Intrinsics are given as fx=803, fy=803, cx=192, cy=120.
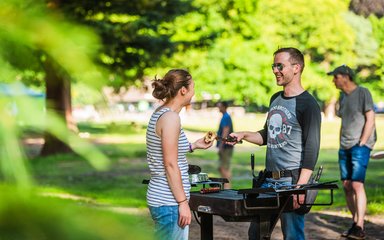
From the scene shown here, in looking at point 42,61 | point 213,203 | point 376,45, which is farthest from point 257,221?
point 376,45

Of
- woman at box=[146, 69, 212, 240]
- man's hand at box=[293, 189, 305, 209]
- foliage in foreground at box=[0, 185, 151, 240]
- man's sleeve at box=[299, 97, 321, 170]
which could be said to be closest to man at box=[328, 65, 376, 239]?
man's sleeve at box=[299, 97, 321, 170]

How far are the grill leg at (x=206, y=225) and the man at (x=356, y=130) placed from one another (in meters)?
3.41

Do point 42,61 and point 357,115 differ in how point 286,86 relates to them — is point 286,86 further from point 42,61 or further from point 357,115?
point 42,61

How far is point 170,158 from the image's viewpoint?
4711mm

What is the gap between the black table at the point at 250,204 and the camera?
16.1 feet

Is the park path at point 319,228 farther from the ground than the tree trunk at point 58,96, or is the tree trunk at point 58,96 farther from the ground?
the tree trunk at point 58,96

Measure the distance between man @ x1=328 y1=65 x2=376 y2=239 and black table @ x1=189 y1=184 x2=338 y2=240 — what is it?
383 cm

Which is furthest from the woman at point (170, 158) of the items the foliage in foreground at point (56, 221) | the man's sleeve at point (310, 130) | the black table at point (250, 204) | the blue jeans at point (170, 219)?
the foliage in foreground at point (56, 221)

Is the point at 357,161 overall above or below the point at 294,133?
below

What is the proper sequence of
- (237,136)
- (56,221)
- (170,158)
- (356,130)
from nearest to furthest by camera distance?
1. (56,221)
2. (170,158)
3. (237,136)
4. (356,130)

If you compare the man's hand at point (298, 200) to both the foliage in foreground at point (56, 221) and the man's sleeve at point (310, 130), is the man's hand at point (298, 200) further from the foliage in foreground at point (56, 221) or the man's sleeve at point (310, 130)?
the foliage in foreground at point (56, 221)

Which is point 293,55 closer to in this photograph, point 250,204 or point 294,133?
point 294,133

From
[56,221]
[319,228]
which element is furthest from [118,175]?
[56,221]

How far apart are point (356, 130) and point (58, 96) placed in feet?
28.4
